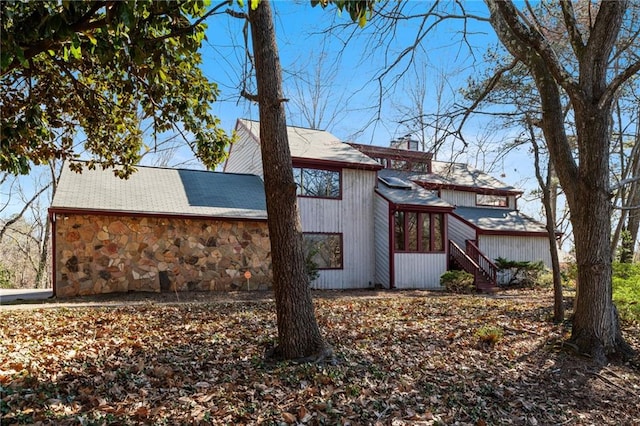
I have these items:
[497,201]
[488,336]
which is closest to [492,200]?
[497,201]

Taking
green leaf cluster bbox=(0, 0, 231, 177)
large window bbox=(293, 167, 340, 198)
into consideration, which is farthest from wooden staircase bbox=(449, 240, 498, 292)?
green leaf cluster bbox=(0, 0, 231, 177)

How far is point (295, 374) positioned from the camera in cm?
420

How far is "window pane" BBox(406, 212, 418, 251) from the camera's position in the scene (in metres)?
15.5

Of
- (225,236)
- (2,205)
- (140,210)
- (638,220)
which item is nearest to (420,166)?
(638,220)

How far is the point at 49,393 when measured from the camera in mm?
3486

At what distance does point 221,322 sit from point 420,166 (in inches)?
650

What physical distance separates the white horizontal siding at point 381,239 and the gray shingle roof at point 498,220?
15.9 ft

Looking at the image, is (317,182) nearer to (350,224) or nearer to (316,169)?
(316,169)

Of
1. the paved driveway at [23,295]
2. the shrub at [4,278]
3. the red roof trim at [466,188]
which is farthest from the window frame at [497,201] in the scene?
the shrub at [4,278]

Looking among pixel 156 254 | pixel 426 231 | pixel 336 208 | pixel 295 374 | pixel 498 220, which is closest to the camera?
pixel 295 374

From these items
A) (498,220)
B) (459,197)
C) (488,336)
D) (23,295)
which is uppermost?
(459,197)

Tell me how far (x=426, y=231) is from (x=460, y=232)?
320 cm

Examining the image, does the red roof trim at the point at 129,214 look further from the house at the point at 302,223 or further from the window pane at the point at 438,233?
the window pane at the point at 438,233

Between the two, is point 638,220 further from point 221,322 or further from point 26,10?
point 26,10
